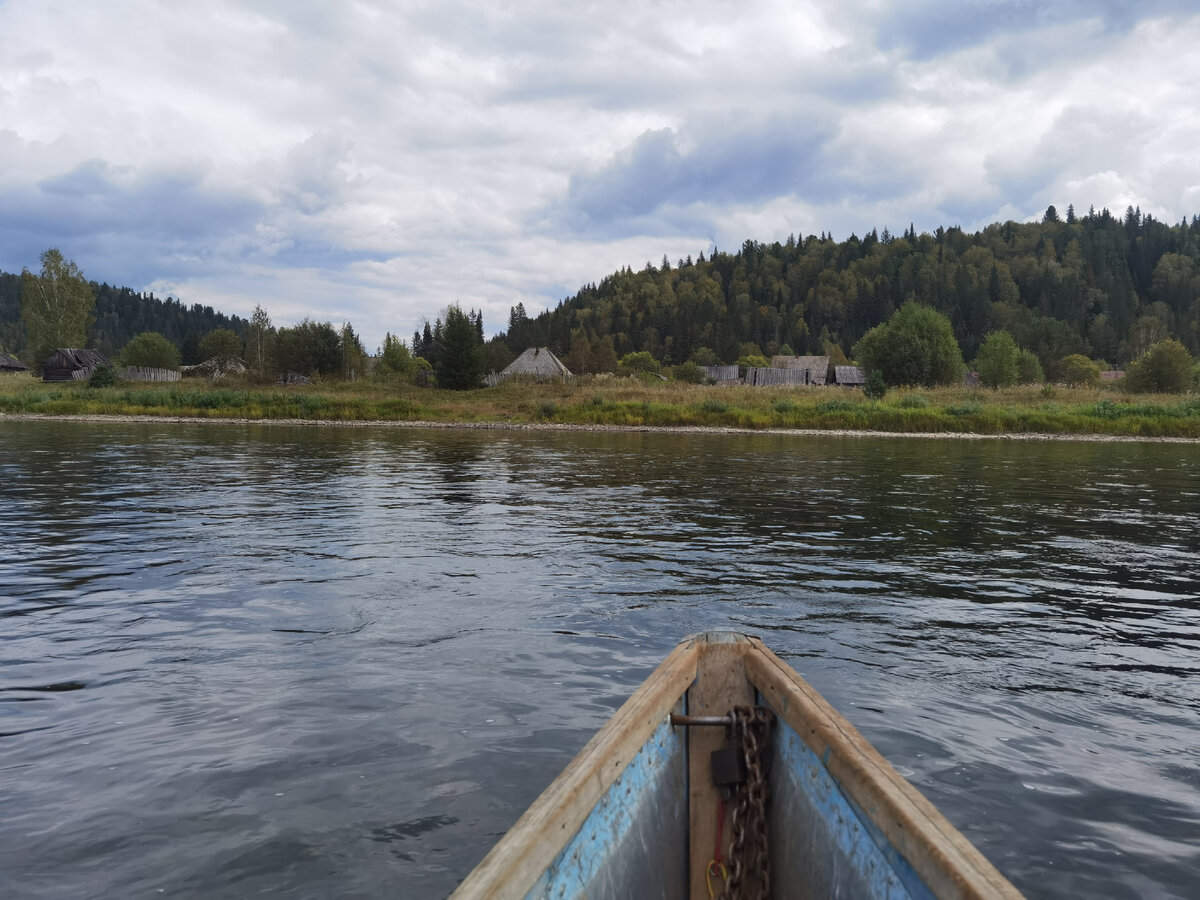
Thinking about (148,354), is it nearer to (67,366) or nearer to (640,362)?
(67,366)

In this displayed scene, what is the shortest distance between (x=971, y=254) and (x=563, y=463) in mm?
196669

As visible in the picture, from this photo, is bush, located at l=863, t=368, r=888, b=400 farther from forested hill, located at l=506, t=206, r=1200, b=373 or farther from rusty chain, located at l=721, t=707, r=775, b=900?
forested hill, located at l=506, t=206, r=1200, b=373

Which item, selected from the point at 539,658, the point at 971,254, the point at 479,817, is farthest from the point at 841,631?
the point at 971,254

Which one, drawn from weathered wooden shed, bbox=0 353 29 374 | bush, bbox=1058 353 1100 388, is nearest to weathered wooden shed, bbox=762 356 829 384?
bush, bbox=1058 353 1100 388

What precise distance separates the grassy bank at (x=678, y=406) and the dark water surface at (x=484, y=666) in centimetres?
3746

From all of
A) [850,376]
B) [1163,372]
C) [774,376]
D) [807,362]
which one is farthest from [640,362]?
[1163,372]

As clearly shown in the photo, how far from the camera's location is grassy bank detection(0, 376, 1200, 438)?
52.8 m

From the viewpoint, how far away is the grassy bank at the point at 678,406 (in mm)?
52844

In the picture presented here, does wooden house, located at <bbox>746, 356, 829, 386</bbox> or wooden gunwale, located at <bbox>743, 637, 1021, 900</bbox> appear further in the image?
wooden house, located at <bbox>746, 356, 829, 386</bbox>

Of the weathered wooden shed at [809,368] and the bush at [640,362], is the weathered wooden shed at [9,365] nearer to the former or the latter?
the bush at [640,362]

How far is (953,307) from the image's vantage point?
545 ft

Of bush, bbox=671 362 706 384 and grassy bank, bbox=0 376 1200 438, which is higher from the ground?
bush, bbox=671 362 706 384

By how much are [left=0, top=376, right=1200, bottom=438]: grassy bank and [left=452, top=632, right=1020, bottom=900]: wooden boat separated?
175 ft

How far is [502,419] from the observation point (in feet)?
199
